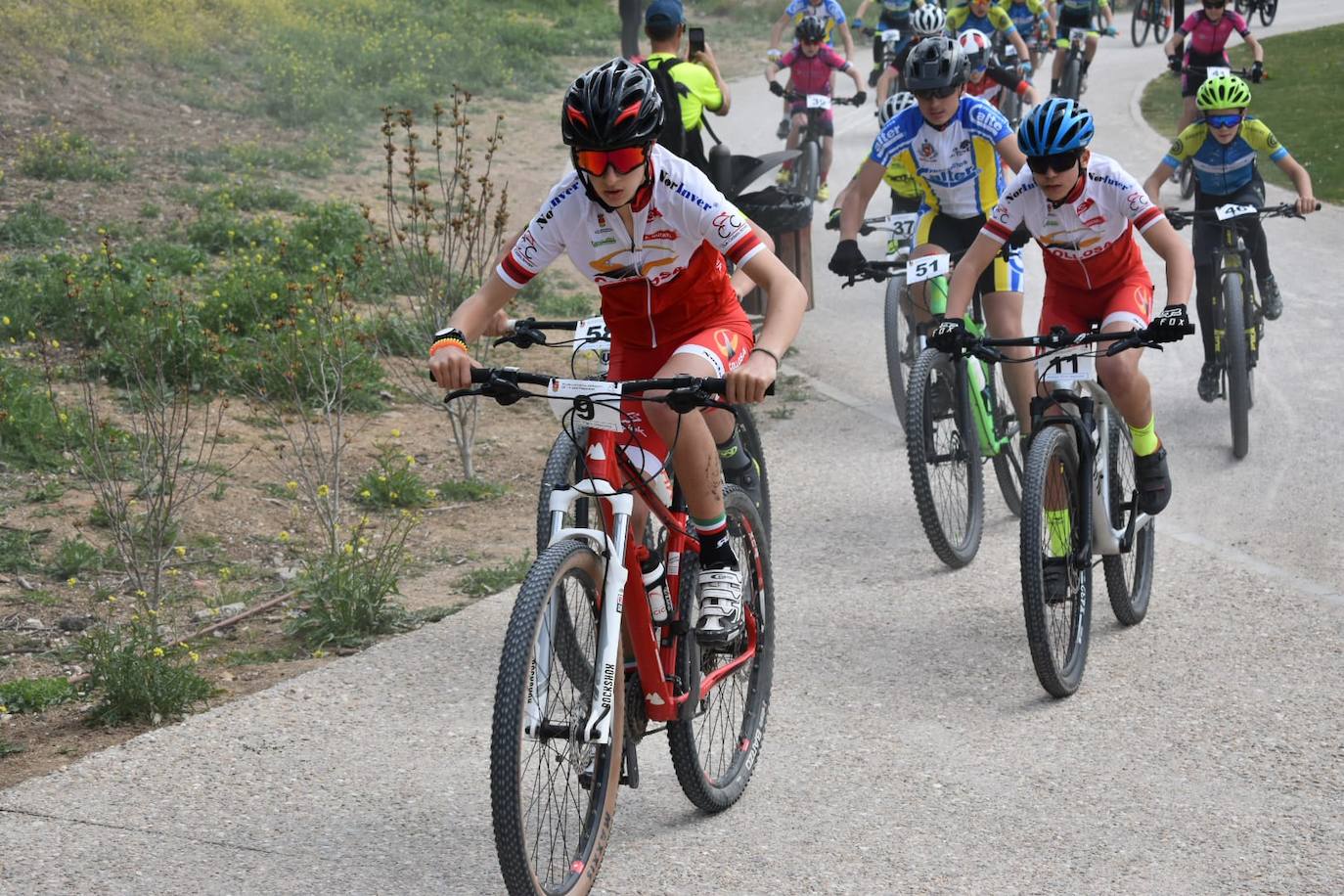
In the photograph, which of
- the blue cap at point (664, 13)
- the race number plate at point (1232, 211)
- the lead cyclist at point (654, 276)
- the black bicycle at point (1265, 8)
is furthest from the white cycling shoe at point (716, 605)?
the black bicycle at point (1265, 8)

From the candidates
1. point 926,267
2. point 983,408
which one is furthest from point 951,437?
point 926,267

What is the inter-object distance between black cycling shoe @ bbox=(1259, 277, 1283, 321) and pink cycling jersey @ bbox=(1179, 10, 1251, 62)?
7.07 metres

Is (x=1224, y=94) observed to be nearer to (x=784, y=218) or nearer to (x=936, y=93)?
(x=936, y=93)

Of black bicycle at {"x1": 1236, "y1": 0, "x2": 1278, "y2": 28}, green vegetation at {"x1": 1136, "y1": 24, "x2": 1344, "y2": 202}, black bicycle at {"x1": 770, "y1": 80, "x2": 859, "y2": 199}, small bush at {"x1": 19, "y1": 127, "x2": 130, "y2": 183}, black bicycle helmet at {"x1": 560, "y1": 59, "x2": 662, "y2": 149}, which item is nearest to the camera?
black bicycle helmet at {"x1": 560, "y1": 59, "x2": 662, "y2": 149}

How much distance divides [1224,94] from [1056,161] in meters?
3.78

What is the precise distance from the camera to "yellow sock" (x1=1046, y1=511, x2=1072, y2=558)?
19.9 ft

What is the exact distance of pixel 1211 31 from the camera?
16547mm

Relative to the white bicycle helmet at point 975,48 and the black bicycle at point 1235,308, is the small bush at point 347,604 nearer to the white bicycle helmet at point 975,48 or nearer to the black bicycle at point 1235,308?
the black bicycle at point 1235,308

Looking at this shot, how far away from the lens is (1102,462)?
21.2 ft

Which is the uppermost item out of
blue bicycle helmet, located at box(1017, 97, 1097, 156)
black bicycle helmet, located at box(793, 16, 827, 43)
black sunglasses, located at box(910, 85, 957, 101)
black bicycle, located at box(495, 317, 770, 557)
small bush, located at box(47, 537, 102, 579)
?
black bicycle helmet, located at box(793, 16, 827, 43)

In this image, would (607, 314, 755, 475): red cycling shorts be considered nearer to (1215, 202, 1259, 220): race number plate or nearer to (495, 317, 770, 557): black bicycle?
(495, 317, 770, 557): black bicycle

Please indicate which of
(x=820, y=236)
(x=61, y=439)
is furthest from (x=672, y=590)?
(x=820, y=236)

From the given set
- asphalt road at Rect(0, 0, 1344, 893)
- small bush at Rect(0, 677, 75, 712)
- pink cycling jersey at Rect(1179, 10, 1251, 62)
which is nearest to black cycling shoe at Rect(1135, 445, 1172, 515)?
asphalt road at Rect(0, 0, 1344, 893)

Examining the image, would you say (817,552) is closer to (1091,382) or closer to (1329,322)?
(1091,382)
